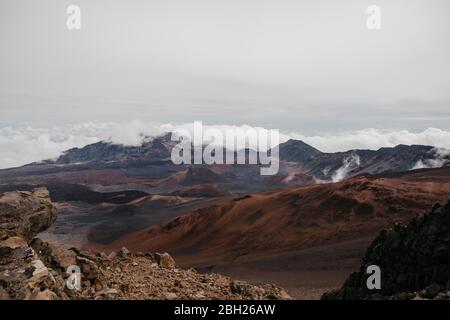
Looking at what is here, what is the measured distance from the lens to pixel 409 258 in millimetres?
19109

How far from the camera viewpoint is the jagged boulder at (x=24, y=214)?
42.7ft

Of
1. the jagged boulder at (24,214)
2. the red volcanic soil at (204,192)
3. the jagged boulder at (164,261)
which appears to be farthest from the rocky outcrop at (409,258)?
the red volcanic soil at (204,192)

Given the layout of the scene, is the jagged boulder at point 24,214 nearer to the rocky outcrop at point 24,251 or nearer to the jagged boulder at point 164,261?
the rocky outcrop at point 24,251

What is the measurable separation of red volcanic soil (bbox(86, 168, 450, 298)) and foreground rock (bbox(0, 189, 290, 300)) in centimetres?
1410

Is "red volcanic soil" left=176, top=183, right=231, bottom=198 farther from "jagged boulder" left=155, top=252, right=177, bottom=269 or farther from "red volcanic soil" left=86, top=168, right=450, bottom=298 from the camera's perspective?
"jagged boulder" left=155, top=252, right=177, bottom=269

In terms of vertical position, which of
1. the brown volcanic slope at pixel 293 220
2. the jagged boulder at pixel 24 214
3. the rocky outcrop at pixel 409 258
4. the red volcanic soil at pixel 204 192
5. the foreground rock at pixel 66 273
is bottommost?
the red volcanic soil at pixel 204 192

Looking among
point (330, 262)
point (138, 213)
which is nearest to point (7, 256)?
point (330, 262)

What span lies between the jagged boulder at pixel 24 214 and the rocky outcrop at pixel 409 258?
477 inches

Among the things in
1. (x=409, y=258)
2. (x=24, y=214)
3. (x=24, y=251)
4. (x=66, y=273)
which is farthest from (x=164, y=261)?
(x=409, y=258)

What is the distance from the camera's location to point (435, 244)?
18.6 m

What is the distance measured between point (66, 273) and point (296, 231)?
39424 mm

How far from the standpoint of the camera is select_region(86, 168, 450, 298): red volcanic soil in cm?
3381
